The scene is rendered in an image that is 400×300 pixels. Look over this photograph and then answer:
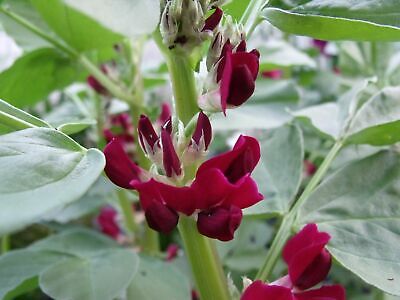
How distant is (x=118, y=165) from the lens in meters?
0.40

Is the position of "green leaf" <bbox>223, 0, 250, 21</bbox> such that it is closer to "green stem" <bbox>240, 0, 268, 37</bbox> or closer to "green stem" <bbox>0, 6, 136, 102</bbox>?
"green stem" <bbox>240, 0, 268, 37</bbox>

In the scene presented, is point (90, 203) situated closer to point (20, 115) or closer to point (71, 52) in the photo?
point (71, 52)

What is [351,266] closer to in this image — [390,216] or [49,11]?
[390,216]

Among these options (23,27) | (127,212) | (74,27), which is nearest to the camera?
(74,27)

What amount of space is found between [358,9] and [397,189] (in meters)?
0.16

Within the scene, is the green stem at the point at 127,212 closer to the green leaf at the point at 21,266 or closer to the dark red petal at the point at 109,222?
the dark red petal at the point at 109,222

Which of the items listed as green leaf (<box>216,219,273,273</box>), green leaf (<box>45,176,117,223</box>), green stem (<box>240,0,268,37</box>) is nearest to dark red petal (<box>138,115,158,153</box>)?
green stem (<box>240,0,268,37</box>)

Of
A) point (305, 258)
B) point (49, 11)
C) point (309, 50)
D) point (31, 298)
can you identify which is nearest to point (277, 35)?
point (309, 50)

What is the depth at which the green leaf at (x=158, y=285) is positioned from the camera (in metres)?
0.60

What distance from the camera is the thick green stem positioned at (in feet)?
1.43

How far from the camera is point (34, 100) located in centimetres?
73

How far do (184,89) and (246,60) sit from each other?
0.06 meters

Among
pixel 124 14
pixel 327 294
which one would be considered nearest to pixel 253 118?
pixel 327 294

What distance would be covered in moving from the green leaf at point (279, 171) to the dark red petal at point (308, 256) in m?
0.10
